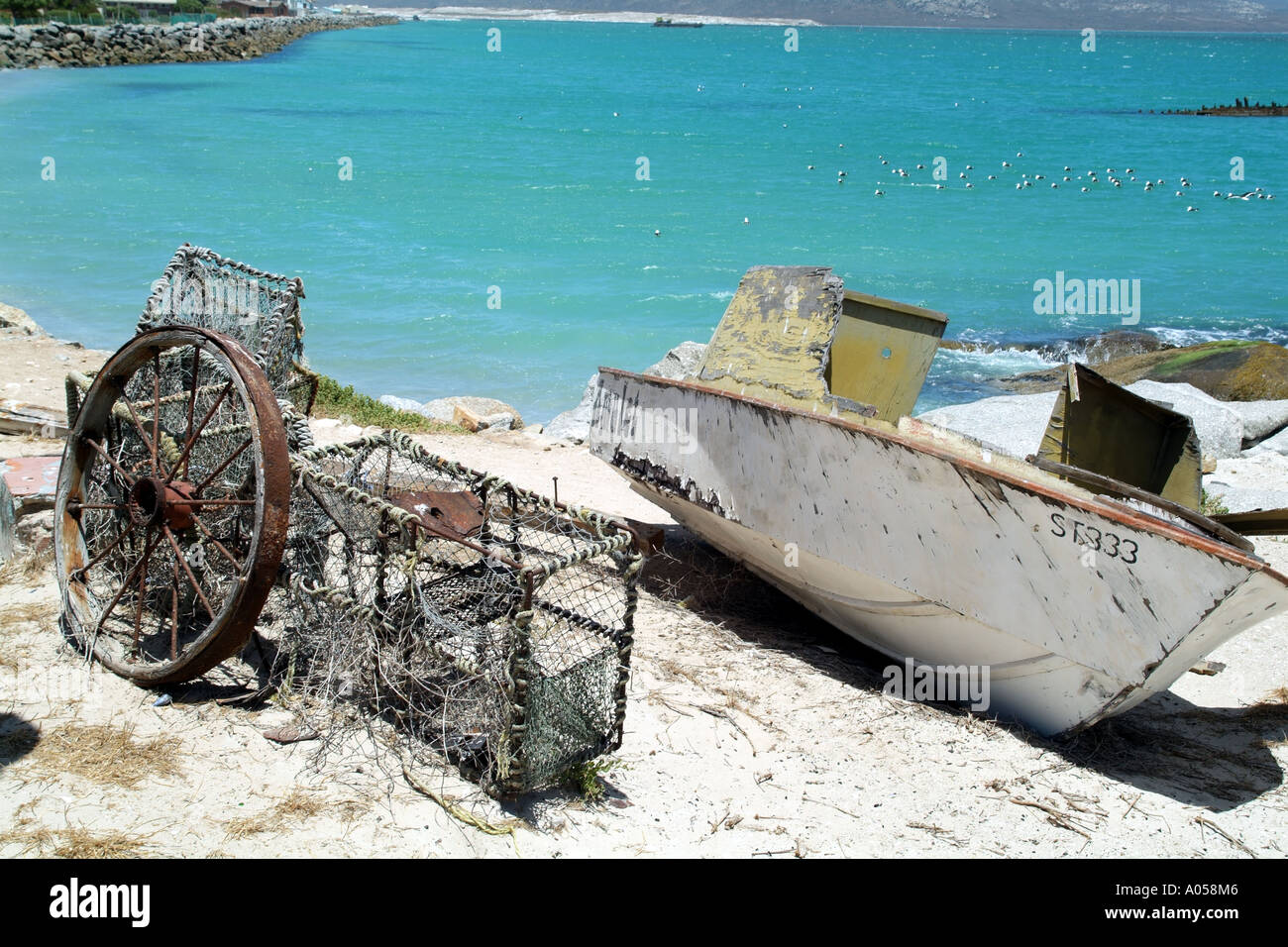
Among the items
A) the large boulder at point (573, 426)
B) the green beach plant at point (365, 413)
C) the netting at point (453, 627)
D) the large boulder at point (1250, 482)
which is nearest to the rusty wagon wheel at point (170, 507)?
the netting at point (453, 627)

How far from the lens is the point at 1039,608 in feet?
15.9

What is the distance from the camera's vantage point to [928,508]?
16.8 feet

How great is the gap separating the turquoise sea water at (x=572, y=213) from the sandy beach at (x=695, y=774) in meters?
9.21

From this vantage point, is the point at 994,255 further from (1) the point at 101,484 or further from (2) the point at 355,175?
(1) the point at 101,484

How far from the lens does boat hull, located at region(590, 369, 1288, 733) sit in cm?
449

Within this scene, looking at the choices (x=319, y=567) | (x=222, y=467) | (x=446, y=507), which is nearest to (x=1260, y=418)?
(x=446, y=507)

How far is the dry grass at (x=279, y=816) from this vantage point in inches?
147

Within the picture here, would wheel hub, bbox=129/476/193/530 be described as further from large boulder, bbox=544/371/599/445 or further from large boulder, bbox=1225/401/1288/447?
large boulder, bbox=1225/401/1288/447

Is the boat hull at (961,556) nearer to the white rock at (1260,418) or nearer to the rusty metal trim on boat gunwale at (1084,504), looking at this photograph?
the rusty metal trim on boat gunwale at (1084,504)

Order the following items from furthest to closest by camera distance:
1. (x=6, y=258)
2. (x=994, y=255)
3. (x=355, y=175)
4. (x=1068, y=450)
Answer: (x=355, y=175), (x=994, y=255), (x=6, y=258), (x=1068, y=450)

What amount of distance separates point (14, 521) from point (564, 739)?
3.37 m

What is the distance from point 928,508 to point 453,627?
232 cm

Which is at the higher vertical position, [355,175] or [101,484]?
[355,175]
